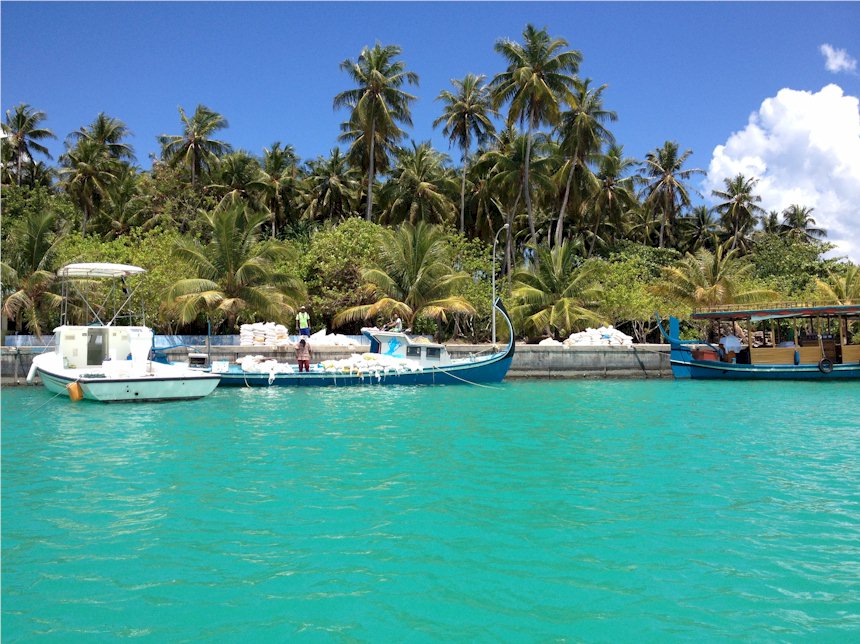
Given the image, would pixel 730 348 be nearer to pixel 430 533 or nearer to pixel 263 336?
pixel 263 336

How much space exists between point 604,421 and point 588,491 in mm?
7191

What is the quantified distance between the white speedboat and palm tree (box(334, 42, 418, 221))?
20913 mm

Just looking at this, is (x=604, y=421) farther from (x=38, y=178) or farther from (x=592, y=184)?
(x=38, y=178)

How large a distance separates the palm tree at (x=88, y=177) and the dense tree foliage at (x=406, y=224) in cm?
14

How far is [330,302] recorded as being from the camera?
34.7 metres

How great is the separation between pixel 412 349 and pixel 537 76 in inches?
820

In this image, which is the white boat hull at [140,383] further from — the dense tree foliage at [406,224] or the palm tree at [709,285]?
the palm tree at [709,285]

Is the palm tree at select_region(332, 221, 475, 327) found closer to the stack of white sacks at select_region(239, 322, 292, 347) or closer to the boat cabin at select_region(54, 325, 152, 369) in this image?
the stack of white sacks at select_region(239, 322, 292, 347)

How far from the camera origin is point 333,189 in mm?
49469

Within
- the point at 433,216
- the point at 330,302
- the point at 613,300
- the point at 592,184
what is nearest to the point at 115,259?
the point at 330,302

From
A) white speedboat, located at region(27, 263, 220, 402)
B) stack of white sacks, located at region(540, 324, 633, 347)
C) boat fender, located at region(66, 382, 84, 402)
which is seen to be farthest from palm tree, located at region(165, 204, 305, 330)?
stack of white sacks, located at region(540, 324, 633, 347)

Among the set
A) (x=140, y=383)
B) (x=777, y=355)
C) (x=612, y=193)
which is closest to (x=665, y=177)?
(x=612, y=193)

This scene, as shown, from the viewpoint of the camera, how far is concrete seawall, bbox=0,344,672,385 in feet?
89.4

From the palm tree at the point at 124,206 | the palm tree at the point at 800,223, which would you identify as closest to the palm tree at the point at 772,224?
the palm tree at the point at 800,223
